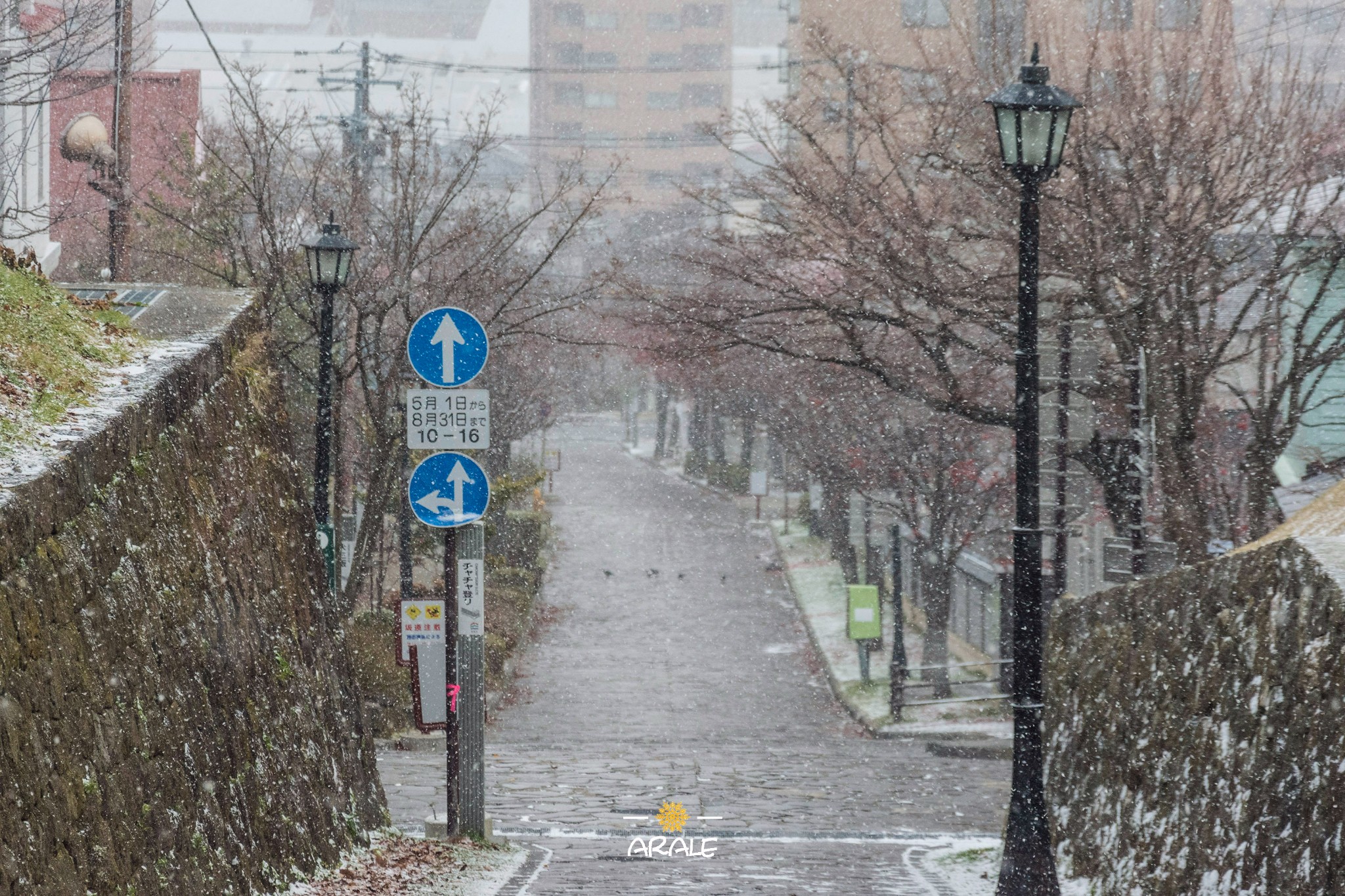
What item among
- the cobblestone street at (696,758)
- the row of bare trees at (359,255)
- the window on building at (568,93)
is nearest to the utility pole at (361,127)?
the row of bare trees at (359,255)

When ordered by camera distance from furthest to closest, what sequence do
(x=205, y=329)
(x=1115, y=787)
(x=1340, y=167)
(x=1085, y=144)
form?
(x=1340, y=167) < (x=1085, y=144) < (x=1115, y=787) < (x=205, y=329)

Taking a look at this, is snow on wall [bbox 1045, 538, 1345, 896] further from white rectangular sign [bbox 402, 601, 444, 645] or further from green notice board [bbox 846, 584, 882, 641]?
green notice board [bbox 846, 584, 882, 641]

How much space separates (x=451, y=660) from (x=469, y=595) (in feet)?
1.53

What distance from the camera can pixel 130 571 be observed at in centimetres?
579

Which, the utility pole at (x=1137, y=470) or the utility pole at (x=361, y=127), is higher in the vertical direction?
the utility pole at (x=361, y=127)

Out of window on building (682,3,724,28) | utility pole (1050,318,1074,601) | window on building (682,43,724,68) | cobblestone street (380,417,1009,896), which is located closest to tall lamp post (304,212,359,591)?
cobblestone street (380,417,1009,896)

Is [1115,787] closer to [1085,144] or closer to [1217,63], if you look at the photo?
[1085,144]

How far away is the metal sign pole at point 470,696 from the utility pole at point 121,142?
9.17 m

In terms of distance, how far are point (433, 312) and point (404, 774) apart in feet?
24.5

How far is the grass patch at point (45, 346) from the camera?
5.85 meters

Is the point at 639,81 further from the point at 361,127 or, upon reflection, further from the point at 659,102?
the point at 361,127

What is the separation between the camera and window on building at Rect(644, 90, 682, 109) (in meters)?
108

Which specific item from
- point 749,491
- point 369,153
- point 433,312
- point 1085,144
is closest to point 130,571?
point 433,312

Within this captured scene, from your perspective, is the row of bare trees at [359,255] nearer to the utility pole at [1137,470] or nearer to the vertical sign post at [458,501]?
the vertical sign post at [458,501]
